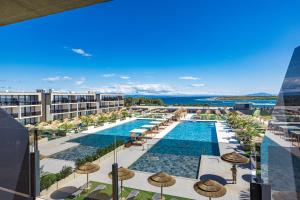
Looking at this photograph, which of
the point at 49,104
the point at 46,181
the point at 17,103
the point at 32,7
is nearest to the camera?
the point at 32,7

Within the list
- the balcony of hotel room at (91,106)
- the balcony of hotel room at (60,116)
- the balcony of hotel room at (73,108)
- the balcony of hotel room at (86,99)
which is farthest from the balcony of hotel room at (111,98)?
the balcony of hotel room at (60,116)

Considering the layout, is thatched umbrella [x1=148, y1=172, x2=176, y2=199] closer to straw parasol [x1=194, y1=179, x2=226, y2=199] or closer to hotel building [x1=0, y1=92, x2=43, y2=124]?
straw parasol [x1=194, y1=179, x2=226, y2=199]

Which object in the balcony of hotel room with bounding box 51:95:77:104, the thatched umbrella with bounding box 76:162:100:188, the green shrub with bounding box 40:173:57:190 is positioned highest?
the balcony of hotel room with bounding box 51:95:77:104

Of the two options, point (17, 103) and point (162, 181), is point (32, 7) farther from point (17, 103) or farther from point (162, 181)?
point (17, 103)

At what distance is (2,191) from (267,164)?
8.46 feet

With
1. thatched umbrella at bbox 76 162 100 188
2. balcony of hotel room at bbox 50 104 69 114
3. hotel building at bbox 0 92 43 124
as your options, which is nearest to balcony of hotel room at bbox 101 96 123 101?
balcony of hotel room at bbox 50 104 69 114

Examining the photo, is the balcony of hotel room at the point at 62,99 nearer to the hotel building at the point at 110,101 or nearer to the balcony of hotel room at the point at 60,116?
the balcony of hotel room at the point at 60,116

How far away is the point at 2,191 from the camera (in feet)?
7.27

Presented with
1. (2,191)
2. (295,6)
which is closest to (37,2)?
(2,191)

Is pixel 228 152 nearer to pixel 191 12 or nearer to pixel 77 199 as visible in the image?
pixel 77 199

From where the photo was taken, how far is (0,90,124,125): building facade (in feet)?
61.8

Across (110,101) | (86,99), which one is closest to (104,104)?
(110,101)

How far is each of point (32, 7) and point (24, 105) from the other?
21057mm

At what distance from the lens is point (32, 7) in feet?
5.80
